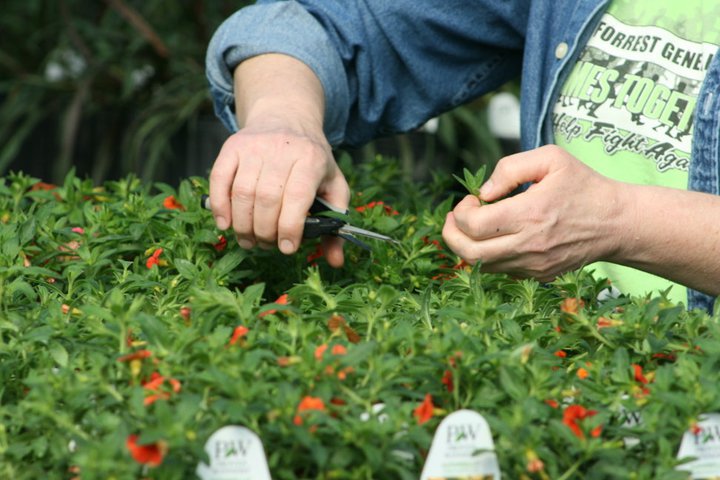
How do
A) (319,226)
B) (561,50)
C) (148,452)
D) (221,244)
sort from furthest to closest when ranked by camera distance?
(561,50), (221,244), (319,226), (148,452)

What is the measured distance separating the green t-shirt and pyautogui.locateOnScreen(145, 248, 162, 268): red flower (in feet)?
2.19

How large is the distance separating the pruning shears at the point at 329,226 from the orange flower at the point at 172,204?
0.57ft

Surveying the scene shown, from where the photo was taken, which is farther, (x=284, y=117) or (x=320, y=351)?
(x=284, y=117)

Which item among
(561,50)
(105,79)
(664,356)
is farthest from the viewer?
(105,79)

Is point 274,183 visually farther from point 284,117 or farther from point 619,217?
point 619,217

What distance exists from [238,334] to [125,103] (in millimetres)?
3095

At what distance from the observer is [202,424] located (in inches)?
33.7

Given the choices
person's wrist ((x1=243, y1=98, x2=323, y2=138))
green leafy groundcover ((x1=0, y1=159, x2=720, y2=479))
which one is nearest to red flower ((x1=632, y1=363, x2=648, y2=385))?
green leafy groundcover ((x1=0, y1=159, x2=720, y2=479))

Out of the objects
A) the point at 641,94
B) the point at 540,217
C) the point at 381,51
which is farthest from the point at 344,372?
the point at 381,51

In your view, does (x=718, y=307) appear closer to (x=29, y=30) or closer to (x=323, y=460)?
(x=323, y=460)

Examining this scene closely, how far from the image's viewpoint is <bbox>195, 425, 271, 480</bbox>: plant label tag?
0.84 m

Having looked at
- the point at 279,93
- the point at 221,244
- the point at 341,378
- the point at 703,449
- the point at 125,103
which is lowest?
the point at 703,449

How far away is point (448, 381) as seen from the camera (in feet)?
3.05

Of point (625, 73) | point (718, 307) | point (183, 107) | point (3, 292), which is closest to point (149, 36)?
point (183, 107)
